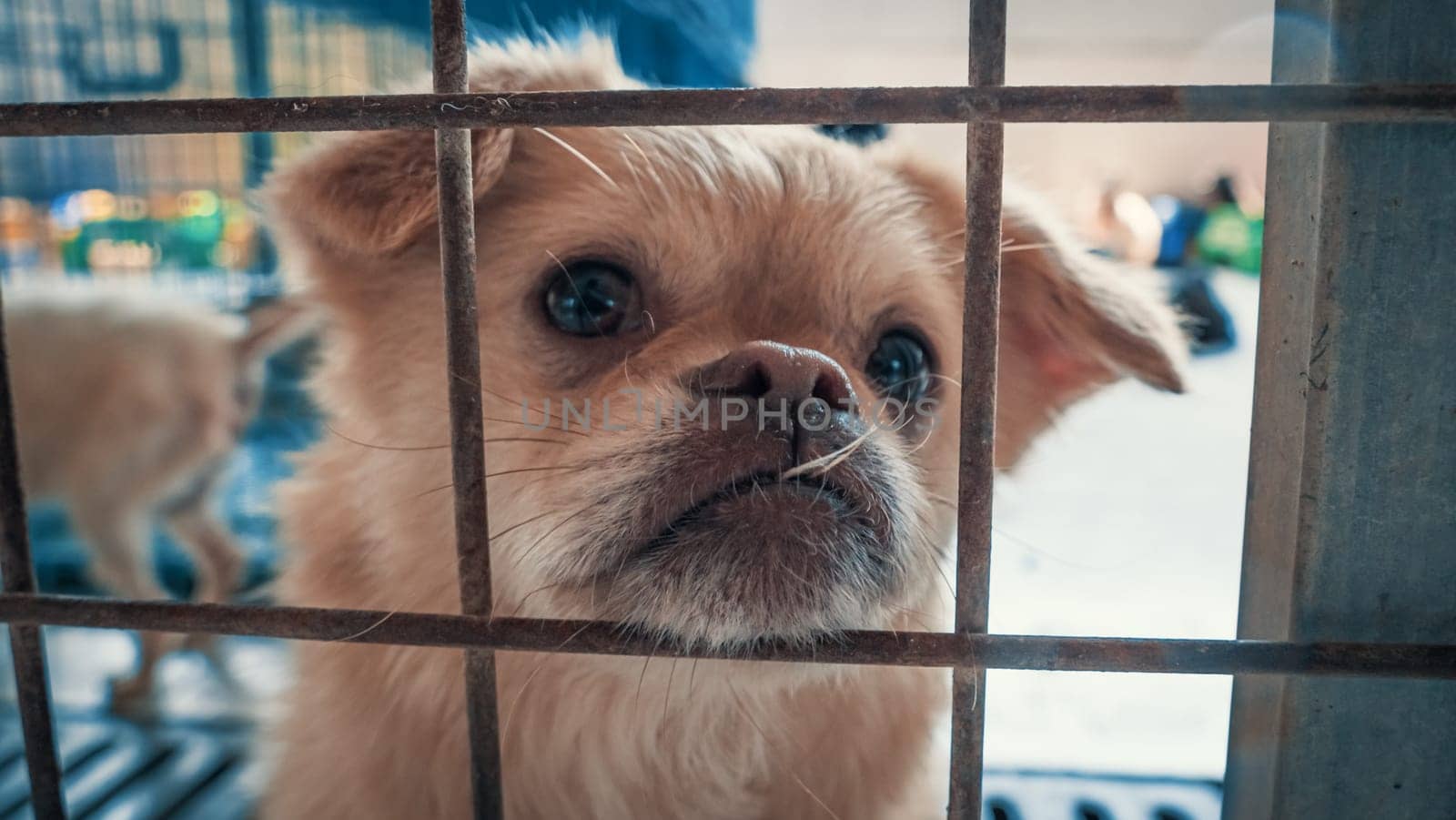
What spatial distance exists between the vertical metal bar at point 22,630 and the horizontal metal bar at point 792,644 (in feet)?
0.11

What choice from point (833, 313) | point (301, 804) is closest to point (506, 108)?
point (833, 313)

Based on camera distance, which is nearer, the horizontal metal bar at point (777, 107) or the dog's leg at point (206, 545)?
the horizontal metal bar at point (777, 107)

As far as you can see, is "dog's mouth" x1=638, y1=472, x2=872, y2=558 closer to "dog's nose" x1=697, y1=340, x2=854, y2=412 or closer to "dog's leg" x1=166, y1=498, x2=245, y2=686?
"dog's nose" x1=697, y1=340, x2=854, y2=412

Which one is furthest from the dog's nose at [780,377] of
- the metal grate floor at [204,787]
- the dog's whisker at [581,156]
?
the metal grate floor at [204,787]

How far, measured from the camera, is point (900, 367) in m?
1.42

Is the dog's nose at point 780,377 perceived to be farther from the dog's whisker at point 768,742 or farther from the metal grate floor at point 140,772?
the metal grate floor at point 140,772

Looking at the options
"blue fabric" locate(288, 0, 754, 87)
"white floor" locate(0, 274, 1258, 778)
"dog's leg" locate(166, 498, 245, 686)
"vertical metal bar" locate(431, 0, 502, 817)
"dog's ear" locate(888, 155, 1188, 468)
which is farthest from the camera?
"dog's leg" locate(166, 498, 245, 686)

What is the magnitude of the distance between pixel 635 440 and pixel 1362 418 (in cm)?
67

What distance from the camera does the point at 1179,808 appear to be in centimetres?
170

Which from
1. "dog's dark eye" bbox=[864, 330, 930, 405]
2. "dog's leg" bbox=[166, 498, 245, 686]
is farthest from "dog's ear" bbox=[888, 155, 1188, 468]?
"dog's leg" bbox=[166, 498, 245, 686]

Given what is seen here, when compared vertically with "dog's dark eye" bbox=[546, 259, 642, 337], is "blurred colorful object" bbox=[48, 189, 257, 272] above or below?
above

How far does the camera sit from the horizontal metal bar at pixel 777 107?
770 millimetres

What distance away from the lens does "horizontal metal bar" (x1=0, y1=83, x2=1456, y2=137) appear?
0.77m

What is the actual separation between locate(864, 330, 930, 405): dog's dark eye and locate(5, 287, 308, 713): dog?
236 centimetres
